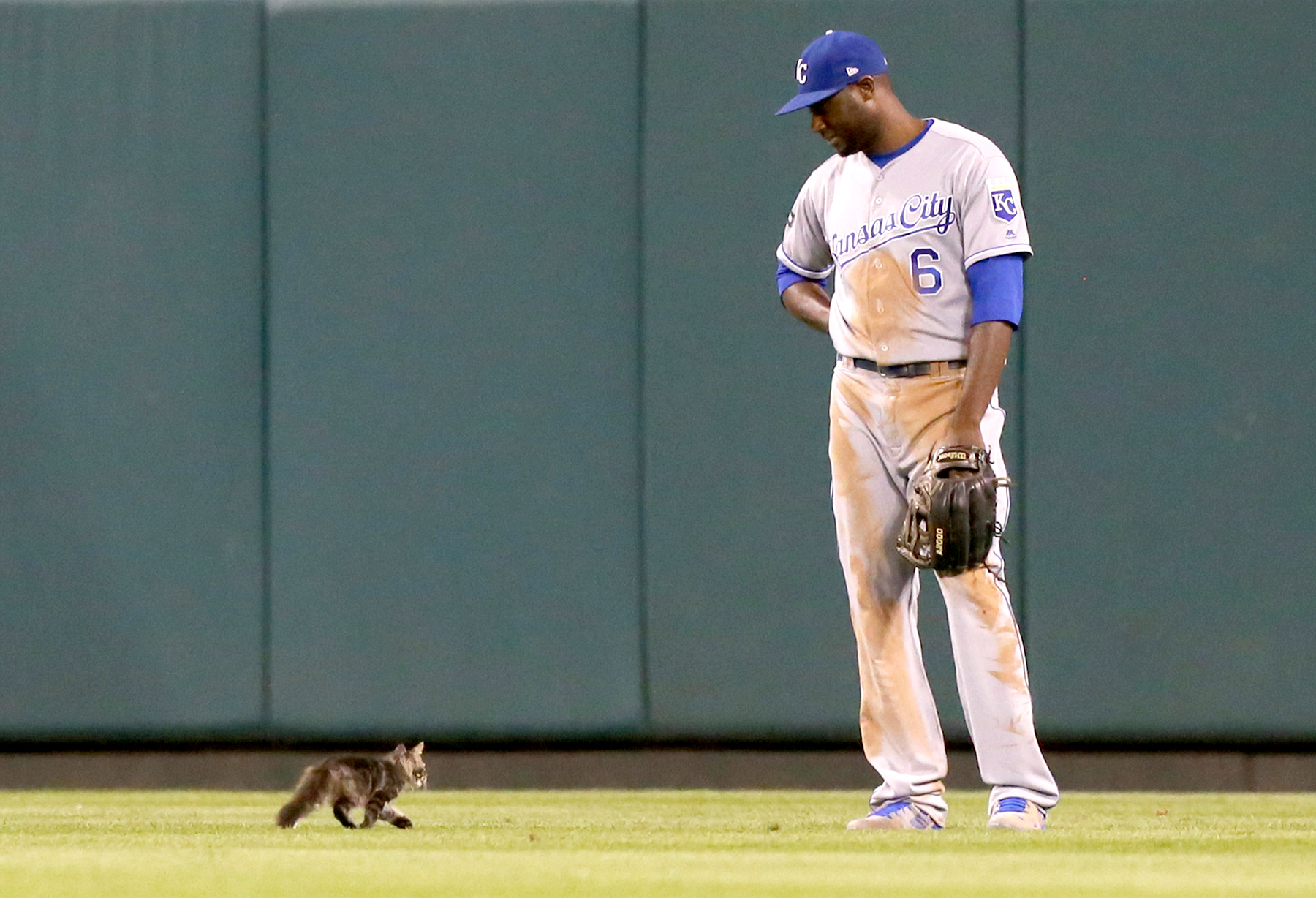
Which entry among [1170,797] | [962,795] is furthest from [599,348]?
[1170,797]

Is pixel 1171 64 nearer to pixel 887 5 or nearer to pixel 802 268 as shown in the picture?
pixel 887 5

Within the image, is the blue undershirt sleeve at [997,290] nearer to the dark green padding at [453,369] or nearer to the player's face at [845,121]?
the player's face at [845,121]

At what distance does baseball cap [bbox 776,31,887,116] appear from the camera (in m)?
3.62

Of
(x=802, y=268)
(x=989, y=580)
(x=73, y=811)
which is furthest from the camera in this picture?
(x=73, y=811)

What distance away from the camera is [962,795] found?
5289mm

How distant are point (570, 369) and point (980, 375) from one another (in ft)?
7.29

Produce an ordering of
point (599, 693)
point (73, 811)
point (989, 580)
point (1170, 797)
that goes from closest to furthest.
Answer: point (989, 580)
point (73, 811)
point (1170, 797)
point (599, 693)

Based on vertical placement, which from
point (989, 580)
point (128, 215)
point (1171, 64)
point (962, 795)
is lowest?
point (962, 795)

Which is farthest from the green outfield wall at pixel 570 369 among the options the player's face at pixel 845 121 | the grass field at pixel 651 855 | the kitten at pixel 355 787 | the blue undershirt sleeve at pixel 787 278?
the player's face at pixel 845 121

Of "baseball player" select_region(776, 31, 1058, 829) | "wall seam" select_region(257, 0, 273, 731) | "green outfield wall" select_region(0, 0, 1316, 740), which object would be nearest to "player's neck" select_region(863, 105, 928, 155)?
"baseball player" select_region(776, 31, 1058, 829)

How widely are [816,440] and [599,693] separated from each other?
0.98m

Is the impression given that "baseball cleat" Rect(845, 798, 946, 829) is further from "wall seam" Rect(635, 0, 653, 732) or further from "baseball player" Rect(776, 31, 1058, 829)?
"wall seam" Rect(635, 0, 653, 732)

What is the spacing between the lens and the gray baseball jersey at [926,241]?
3582 millimetres

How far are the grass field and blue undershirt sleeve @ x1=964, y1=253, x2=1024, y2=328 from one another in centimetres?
96
